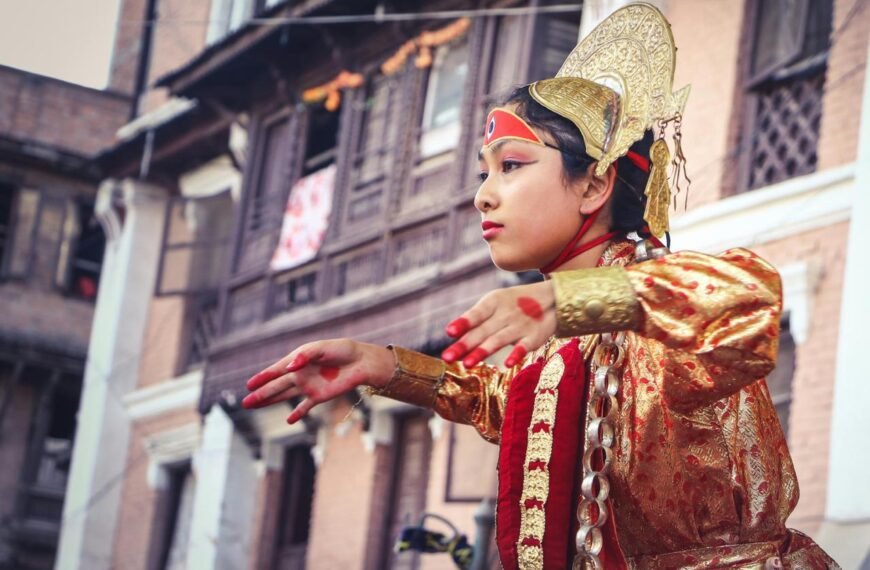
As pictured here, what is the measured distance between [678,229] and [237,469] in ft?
24.2

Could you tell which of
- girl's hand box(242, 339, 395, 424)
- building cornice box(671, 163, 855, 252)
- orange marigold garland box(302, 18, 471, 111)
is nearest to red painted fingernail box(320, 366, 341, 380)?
girl's hand box(242, 339, 395, 424)

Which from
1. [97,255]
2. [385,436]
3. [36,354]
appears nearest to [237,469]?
[385,436]

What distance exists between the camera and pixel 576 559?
3.54 meters

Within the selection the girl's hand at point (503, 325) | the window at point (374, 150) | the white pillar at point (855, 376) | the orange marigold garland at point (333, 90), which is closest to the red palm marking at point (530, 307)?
the girl's hand at point (503, 325)

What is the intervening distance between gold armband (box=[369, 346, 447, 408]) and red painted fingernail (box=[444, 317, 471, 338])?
1.09m

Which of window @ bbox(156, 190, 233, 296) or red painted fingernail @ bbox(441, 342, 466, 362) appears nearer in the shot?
red painted fingernail @ bbox(441, 342, 466, 362)

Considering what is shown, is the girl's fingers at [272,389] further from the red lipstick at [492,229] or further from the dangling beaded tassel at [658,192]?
the dangling beaded tassel at [658,192]

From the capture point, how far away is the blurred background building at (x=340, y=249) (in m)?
9.02

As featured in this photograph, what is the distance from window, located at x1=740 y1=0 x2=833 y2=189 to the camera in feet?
31.6

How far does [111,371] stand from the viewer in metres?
19.2

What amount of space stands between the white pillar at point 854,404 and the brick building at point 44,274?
17808 millimetres

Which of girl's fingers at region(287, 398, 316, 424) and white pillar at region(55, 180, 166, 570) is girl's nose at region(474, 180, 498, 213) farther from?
white pillar at region(55, 180, 166, 570)

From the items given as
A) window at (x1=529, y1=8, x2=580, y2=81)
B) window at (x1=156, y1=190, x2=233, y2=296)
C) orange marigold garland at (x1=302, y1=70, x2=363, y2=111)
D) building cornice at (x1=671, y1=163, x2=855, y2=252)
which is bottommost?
building cornice at (x1=671, y1=163, x2=855, y2=252)

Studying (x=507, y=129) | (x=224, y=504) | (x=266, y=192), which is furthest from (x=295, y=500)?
(x=507, y=129)
